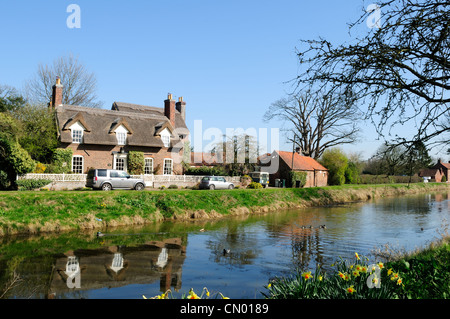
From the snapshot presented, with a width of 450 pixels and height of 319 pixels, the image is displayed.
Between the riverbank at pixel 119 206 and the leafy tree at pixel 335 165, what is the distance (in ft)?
61.8

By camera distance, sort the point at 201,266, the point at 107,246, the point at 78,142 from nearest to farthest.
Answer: the point at 201,266 → the point at 107,246 → the point at 78,142

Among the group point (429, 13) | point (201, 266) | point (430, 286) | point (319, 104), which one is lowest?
point (201, 266)

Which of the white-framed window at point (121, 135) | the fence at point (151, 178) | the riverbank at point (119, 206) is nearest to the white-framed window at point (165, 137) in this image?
the white-framed window at point (121, 135)

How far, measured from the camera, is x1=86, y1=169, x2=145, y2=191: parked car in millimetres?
25750

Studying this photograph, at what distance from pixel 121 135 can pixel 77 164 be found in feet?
15.7

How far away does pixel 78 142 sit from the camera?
1257 inches

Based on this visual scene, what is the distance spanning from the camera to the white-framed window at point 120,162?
111 ft

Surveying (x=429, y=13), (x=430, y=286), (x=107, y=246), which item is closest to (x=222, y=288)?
(x=430, y=286)

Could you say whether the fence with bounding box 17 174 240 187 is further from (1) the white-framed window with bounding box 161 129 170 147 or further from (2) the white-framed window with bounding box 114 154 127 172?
(1) the white-framed window with bounding box 161 129 170 147

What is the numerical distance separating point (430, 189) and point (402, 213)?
1368 inches

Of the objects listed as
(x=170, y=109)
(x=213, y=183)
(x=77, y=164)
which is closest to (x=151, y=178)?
(x=213, y=183)

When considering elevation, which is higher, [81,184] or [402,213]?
[81,184]

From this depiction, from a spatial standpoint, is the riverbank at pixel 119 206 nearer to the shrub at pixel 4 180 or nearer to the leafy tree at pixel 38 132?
the shrub at pixel 4 180
